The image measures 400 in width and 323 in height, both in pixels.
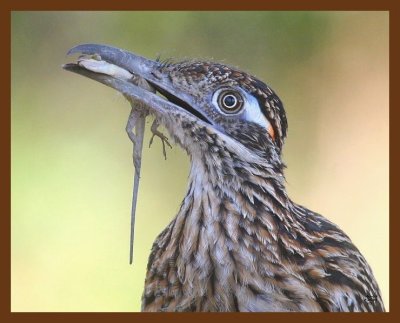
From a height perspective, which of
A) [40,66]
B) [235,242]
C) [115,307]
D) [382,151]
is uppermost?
[40,66]

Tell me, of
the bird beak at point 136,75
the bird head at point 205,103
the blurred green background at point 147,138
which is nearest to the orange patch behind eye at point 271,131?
the bird head at point 205,103

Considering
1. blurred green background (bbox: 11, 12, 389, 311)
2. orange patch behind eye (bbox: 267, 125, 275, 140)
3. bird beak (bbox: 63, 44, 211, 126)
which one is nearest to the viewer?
bird beak (bbox: 63, 44, 211, 126)

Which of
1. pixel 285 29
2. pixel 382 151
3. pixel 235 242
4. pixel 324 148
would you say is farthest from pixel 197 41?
pixel 235 242

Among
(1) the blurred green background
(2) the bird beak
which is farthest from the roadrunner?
(1) the blurred green background

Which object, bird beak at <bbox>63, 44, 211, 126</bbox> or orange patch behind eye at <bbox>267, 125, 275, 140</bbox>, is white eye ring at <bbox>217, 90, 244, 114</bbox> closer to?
bird beak at <bbox>63, 44, 211, 126</bbox>

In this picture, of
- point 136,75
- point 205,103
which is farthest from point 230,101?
point 136,75

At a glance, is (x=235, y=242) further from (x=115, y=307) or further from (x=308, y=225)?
(x=115, y=307)

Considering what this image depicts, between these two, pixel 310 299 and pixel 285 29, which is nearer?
pixel 310 299
